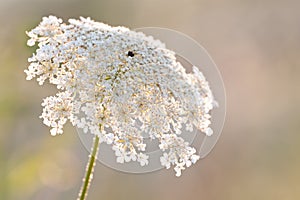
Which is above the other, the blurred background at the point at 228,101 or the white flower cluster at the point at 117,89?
the blurred background at the point at 228,101

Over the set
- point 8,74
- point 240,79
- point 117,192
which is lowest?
point 117,192

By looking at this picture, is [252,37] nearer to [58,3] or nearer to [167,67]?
[58,3]

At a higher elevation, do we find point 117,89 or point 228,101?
point 228,101

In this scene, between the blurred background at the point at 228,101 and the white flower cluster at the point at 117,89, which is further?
the blurred background at the point at 228,101

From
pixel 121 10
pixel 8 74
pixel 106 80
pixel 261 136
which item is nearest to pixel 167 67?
pixel 106 80

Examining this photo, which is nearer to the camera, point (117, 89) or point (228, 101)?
point (117, 89)
